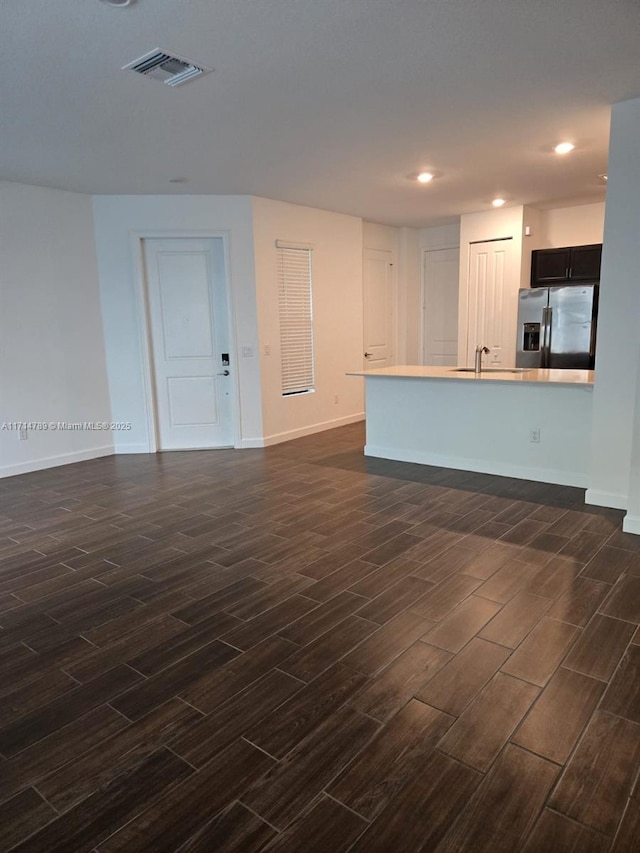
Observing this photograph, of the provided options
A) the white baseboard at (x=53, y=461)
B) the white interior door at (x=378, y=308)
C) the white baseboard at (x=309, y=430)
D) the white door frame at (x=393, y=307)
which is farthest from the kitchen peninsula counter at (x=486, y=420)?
the white baseboard at (x=53, y=461)

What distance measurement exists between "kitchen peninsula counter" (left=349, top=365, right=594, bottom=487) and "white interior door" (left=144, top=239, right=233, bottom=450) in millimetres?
1789

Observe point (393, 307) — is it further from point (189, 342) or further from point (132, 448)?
point (132, 448)

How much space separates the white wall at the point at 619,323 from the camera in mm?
3578

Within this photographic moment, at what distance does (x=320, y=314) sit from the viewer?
6941 mm

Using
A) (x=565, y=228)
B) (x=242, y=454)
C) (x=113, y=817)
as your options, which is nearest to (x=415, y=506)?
(x=242, y=454)

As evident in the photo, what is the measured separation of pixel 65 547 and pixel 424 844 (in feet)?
9.63

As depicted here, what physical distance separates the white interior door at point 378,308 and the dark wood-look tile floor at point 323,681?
4.30 m

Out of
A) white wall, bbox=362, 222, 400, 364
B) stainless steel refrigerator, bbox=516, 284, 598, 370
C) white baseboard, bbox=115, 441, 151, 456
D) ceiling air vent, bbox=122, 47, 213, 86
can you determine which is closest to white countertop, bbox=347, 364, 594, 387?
stainless steel refrigerator, bbox=516, 284, 598, 370

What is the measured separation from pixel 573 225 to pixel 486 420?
3618mm

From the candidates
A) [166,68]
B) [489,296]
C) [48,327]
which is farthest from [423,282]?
[166,68]

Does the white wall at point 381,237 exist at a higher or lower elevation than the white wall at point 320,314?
higher

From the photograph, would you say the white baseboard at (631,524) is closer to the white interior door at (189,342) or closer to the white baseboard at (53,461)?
the white interior door at (189,342)

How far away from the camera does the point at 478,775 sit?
1.70 meters

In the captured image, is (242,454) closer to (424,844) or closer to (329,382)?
(329,382)
